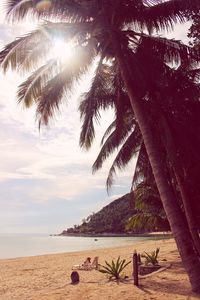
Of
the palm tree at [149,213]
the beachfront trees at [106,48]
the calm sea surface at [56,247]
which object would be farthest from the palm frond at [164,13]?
the calm sea surface at [56,247]

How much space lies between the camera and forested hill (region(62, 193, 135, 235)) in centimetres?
13598

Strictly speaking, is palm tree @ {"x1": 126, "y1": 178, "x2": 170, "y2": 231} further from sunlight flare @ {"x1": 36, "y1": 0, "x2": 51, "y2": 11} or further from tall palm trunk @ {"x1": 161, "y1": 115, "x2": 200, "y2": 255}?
sunlight flare @ {"x1": 36, "y1": 0, "x2": 51, "y2": 11}

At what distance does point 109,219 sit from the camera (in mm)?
150875

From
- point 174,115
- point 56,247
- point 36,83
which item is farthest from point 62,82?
point 56,247

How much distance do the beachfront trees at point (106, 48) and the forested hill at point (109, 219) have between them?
375 feet

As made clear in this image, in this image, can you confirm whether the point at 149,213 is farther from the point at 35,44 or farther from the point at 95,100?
the point at 35,44

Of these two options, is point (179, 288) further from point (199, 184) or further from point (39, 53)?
point (39, 53)

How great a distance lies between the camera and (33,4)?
35.1 feet

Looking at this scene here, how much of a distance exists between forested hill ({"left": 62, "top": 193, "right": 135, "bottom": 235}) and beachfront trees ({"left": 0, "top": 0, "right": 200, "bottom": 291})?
114332 millimetres

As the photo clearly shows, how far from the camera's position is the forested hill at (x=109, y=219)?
135975 mm

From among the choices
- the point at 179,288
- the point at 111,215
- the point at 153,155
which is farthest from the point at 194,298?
the point at 111,215

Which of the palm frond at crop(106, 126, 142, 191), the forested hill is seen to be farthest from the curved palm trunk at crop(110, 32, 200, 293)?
the forested hill

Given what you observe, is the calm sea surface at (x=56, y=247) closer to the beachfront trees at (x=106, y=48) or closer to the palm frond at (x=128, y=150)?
the palm frond at (x=128, y=150)

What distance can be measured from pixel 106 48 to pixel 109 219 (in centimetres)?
14190
